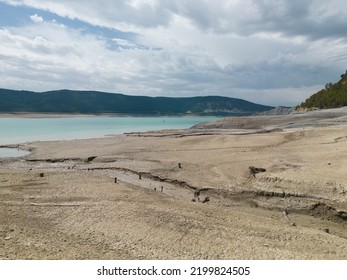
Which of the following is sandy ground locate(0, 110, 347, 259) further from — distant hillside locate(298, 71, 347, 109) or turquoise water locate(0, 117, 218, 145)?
distant hillside locate(298, 71, 347, 109)

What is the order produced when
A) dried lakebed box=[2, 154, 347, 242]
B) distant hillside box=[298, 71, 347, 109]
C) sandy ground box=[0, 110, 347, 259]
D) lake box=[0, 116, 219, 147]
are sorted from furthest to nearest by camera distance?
distant hillside box=[298, 71, 347, 109]
lake box=[0, 116, 219, 147]
dried lakebed box=[2, 154, 347, 242]
sandy ground box=[0, 110, 347, 259]

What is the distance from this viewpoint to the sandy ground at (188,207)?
27.9 feet

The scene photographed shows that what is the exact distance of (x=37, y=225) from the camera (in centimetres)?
1016

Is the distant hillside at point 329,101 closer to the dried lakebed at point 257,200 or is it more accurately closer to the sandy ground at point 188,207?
the sandy ground at point 188,207

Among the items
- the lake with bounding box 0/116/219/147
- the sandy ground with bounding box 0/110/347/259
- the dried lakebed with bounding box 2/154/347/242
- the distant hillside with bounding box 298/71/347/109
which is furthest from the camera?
the distant hillside with bounding box 298/71/347/109

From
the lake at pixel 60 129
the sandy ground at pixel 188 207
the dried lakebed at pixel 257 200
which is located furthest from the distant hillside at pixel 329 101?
the dried lakebed at pixel 257 200

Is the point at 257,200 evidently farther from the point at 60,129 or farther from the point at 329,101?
the point at 329,101

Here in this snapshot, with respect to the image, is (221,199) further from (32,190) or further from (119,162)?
(119,162)

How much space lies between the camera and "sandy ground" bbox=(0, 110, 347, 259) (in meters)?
8.51

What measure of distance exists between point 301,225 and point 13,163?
19.5m

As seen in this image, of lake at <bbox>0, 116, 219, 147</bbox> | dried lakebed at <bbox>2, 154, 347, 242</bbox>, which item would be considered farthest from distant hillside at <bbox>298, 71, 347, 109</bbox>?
dried lakebed at <bbox>2, 154, 347, 242</bbox>

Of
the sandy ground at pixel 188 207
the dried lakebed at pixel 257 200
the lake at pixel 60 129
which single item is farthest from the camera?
the lake at pixel 60 129

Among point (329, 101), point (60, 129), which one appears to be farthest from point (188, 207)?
point (329, 101)
